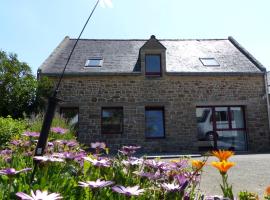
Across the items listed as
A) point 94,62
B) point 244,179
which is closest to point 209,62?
point 94,62

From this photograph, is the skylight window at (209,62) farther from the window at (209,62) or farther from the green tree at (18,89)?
the green tree at (18,89)

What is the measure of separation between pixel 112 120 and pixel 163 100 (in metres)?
2.43

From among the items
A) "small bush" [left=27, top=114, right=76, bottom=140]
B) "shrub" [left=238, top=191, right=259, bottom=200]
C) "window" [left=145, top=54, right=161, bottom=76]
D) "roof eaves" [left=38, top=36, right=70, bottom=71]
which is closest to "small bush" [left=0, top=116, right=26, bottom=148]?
"small bush" [left=27, top=114, right=76, bottom=140]

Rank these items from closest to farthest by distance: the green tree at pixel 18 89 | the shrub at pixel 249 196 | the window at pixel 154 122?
the shrub at pixel 249 196 < the green tree at pixel 18 89 < the window at pixel 154 122

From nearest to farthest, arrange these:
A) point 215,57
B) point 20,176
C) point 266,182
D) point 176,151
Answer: point 20,176 < point 266,182 < point 176,151 < point 215,57

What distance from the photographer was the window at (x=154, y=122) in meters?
15.1

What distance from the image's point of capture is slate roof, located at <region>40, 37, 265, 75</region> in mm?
15320

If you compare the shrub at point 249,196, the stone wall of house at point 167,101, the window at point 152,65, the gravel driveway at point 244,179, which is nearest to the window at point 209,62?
the stone wall of house at point 167,101

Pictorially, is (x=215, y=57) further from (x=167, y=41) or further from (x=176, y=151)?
(x=176, y=151)

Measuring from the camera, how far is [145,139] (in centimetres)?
1480

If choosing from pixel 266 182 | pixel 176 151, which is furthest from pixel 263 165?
pixel 176 151

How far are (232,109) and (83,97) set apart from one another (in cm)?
688

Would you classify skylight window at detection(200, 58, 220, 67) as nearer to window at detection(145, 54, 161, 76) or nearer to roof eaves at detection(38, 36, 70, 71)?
window at detection(145, 54, 161, 76)

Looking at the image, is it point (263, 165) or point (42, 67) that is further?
point (42, 67)
